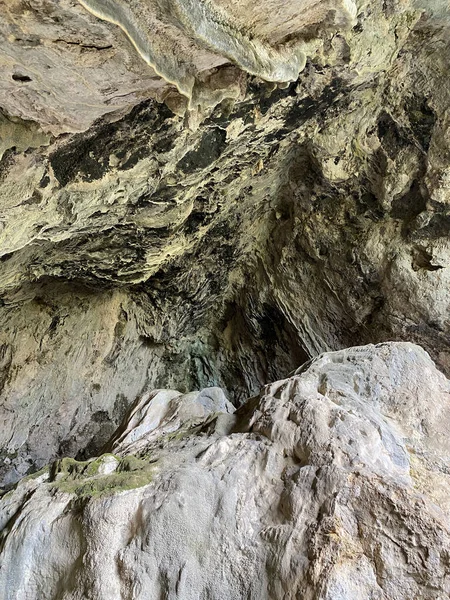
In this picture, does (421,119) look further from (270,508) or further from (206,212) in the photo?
(270,508)

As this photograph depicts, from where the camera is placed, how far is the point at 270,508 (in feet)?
5.66

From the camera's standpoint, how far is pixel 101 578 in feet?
5.47

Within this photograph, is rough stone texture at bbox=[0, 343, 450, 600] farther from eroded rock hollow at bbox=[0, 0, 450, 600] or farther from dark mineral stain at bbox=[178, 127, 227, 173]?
dark mineral stain at bbox=[178, 127, 227, 173]

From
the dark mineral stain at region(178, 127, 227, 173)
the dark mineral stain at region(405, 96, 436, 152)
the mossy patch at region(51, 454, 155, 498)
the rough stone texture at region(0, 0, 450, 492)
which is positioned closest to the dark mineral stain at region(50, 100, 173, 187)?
the rough stone texture at region(0, 0, 450, 492)

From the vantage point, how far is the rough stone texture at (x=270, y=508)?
150 cm

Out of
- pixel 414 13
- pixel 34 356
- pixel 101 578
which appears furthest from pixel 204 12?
pixel 34 356

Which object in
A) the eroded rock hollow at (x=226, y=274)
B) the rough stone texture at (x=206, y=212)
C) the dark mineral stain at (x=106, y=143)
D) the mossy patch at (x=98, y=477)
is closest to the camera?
the eroded rock hollow at (x=226, y=274)

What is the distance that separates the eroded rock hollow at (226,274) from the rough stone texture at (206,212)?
0.01 meters

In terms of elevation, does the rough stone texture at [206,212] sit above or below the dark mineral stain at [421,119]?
below

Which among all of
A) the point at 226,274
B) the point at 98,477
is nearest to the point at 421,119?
the point at 226,274

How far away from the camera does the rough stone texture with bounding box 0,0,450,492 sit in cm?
153

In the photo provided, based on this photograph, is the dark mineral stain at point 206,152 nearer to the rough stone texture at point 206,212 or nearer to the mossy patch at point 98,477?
the rough stone texture at point 206,212

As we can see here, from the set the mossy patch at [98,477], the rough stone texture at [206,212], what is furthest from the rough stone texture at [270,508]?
the rough stone texture at [206,212]

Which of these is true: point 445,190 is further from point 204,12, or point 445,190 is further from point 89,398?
point 89,398
